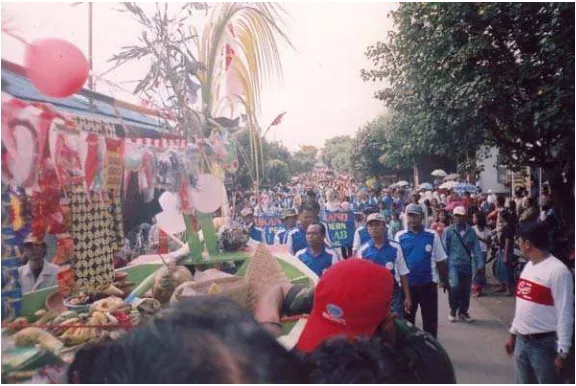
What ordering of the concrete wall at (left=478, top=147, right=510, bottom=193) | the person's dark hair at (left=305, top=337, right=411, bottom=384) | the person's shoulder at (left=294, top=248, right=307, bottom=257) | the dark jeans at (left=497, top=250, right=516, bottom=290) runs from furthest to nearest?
1. the concrete wall at (left=478, top=147, right=510, bottom=193)
2. the dark jeans at (left=497, top=250, right=516, bottom=290)
3. the person's shoulder at (left=294, top=248, right=307, bottom=257)
4. the person's dark hair at (left=305, top=337, right=411, bottom=384)

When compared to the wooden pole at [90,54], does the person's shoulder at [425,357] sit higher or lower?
lower

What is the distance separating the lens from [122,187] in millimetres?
2676

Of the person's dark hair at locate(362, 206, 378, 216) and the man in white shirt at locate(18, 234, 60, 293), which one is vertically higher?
the person's dark hair at locate(362, 206, 378, 216)

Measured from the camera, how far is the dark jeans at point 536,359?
259cm

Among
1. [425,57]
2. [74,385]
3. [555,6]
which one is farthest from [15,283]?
[555,6]

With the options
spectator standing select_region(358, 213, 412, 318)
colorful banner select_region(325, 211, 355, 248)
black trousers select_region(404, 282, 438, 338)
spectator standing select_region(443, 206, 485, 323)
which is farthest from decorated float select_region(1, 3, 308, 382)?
spectator standing select_region(443, 206, 485, 323)

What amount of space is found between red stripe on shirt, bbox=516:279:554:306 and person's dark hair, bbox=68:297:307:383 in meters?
1.75

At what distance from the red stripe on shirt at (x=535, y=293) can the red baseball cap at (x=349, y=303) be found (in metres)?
A: 1.17

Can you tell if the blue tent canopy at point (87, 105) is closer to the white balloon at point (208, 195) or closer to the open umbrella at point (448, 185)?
the white balloon at point (208, 195)

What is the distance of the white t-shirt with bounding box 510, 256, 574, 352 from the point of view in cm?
253

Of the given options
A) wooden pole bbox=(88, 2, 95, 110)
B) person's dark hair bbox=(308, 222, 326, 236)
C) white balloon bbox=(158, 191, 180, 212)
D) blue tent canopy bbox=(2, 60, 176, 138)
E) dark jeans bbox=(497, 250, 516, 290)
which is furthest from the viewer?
dark jeans bbox=(497, 250, 516, 290)

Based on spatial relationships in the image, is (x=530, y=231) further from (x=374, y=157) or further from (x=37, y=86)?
(x=37, y=86)

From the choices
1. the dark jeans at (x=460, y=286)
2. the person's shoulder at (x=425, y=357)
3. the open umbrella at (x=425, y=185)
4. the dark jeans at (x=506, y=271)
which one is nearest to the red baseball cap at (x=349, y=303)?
the person's shoulder at (x=425, y=357)

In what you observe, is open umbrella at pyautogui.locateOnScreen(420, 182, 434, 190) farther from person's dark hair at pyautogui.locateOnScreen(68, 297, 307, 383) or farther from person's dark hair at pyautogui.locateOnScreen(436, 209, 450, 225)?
person's dark hair at pyautogui.locateOnScreen(68, 297, 307, 383)
